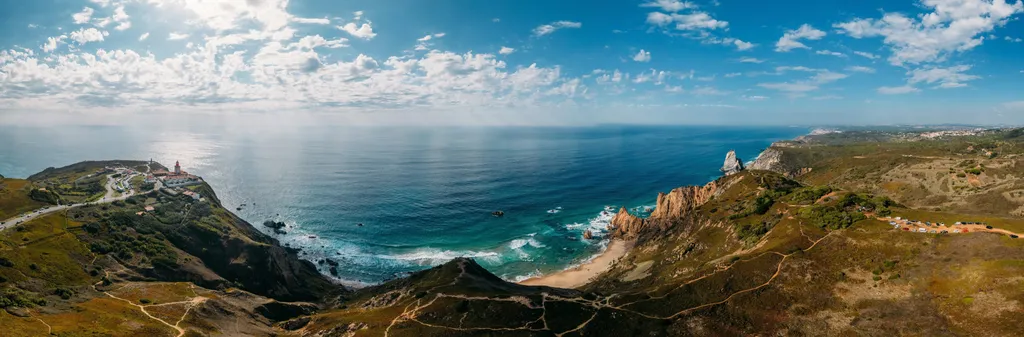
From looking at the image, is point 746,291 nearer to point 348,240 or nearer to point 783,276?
point 783,276

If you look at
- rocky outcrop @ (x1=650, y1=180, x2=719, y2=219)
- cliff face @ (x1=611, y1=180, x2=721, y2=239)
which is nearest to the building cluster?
cliff face @ (x1=611, y1=180, x2=721, y2=239)

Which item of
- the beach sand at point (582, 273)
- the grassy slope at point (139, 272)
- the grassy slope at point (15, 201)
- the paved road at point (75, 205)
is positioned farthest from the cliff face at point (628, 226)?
the grassy slope at point (15, 201)

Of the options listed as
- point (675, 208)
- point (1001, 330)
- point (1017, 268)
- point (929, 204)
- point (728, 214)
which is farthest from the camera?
point (675, 208)

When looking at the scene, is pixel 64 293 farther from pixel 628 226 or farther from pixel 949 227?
pixel 949 227

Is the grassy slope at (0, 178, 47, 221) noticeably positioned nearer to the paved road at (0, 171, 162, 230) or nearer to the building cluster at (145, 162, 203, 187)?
the paved road at (0, 171, 162, 230)

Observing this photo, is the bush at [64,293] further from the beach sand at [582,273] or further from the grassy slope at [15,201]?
the beach sand at [582,273]

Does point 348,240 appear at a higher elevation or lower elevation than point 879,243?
lower

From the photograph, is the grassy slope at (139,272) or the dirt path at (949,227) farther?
the grassy slope at (139,272)

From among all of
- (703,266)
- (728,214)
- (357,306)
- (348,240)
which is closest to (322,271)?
(348,240)

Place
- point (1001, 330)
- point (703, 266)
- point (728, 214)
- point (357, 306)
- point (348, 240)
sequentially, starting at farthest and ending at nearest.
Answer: point (348, 240) < point (728, 214) < point (357, 306) < point (703, 266) < point (1001, 330)
